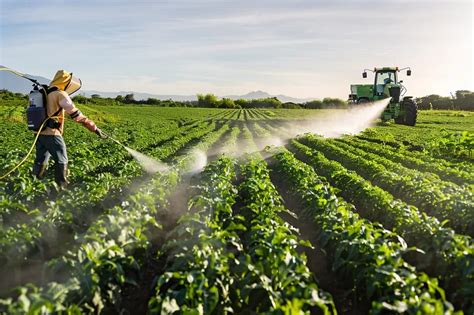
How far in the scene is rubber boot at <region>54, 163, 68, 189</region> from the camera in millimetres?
8719

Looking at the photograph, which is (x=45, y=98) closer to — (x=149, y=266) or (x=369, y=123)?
(x=149, y=266)

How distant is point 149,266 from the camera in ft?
19.6

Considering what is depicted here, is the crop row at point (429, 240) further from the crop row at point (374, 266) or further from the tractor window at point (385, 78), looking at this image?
the tractor window at point (385, 78)

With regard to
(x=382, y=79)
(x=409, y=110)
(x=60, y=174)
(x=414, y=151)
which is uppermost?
(x=382, y=79)

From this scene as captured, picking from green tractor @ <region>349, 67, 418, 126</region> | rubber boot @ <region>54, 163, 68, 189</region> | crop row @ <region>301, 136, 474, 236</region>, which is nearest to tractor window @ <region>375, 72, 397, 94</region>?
green tractor @ <region>349, 67, 418, 126</region>

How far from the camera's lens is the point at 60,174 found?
28.7 ft

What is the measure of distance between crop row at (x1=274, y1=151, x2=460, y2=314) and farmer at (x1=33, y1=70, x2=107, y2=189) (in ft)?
14.2

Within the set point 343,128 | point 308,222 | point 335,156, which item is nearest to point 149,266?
point 308,222

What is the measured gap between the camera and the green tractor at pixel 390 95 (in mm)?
25547

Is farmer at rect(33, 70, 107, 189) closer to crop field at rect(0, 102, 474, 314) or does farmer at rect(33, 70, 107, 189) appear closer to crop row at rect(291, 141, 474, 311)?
crop field at rect(0, 102, 474, 314)

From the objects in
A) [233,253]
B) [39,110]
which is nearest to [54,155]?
[39,110]

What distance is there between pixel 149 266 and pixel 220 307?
1833 millimetres

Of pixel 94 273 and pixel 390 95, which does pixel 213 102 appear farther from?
pixel 94 273

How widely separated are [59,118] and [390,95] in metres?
20.6
